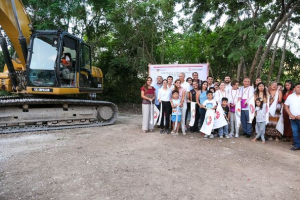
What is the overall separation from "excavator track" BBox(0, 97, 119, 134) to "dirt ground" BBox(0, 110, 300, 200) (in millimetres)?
524

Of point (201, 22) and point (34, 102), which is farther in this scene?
point (201, 22)

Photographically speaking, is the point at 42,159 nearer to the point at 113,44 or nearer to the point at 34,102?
the point at 34,102

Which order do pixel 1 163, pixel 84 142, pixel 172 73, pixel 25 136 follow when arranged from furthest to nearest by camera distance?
pixel 172 73, pixel 25 136, pixel 84 142, pixel 1 163

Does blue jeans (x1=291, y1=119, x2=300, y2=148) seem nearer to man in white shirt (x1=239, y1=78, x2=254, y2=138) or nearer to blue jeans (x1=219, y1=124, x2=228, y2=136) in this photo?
man in white shirt (x1=239, y1=78, x2=254, y2=138)

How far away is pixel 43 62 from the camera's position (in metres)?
5.81

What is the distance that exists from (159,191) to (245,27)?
20.3 feet

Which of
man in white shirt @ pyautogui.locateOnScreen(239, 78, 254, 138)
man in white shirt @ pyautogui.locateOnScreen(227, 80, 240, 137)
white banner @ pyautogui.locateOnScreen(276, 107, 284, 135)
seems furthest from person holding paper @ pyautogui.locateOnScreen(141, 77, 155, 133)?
white banner @ pyautogui.locateOnScreen(276, 107, 284, 135)

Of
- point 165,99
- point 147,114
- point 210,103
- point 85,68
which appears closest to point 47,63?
point 85,68

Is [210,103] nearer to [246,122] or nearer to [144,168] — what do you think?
[246,122]

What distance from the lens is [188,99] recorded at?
614 cm

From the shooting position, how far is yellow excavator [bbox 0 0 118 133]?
5715 mm

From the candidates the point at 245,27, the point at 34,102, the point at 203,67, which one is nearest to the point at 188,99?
the point at 203,67

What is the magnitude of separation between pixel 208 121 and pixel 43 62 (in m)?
4.91

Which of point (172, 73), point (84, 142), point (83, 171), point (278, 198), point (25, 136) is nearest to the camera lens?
point (278, 198)
